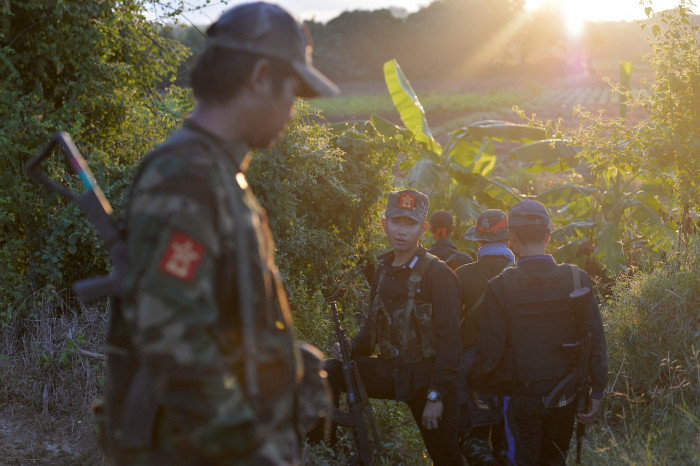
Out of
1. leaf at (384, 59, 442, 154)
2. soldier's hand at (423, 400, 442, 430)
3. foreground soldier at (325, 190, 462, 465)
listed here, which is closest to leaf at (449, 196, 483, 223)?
leaf at (384, 59, 442, 154)

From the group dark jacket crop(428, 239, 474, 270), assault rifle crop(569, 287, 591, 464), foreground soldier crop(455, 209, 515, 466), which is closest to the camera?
assault rifle crop(569, 287, 591, 464)

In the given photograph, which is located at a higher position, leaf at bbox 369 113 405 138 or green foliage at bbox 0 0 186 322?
green foliage at bbox 0 0 186 322

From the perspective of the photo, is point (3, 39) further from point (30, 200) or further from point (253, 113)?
point (253, 113)

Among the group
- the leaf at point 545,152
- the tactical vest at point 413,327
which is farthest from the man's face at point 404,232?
the leaf at point 545,152

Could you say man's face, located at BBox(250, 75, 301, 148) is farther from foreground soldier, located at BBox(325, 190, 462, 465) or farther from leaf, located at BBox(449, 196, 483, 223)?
leaf, located at BBox(449, 196, 483, 223)

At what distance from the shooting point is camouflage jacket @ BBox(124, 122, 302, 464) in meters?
1.74

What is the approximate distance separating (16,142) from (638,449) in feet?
22.0

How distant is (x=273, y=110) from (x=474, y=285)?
361 centimetres

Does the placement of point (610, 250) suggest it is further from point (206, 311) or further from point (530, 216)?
point (206, 311)

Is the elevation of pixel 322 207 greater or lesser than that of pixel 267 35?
lesser

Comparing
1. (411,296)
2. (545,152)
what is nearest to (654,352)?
(411,296)

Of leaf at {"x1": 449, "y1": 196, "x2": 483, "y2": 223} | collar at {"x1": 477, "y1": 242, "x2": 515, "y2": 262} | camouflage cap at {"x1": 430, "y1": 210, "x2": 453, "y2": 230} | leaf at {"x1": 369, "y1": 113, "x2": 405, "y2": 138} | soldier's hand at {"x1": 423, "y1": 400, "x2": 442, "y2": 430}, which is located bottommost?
leaf at {"x1": 449, "y1": 196, "x2": 483, "y2": 223}

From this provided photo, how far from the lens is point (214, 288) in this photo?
73.1 inches

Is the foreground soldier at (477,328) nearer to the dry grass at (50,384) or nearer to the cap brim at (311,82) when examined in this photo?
the dry grass at (50,384)
